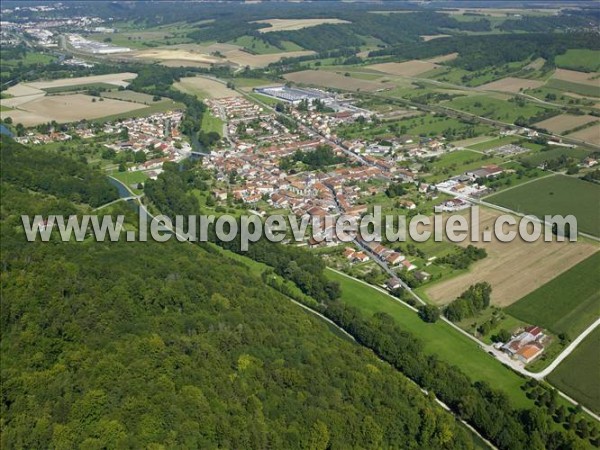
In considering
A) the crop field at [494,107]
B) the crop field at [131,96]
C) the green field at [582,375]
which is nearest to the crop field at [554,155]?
the crop field at [494,107]

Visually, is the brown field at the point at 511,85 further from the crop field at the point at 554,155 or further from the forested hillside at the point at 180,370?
the forested hillside at the point at 180,370

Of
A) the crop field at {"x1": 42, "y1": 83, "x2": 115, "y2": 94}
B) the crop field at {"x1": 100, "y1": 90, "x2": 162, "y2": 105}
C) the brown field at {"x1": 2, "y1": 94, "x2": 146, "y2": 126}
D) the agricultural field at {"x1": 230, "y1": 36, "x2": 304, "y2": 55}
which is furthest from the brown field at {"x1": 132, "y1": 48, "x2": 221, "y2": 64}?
the brown field at {"x1": 2, "y1": 94, "x2": 146, "y2": 126}

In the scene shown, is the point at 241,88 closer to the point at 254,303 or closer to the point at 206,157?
the point at 206,157

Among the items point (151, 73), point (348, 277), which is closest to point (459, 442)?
point (348, 277)

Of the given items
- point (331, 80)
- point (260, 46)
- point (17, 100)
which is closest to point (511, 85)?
point (331, 80)

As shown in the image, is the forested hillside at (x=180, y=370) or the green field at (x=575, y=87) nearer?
the forested hillside at (x=180, y=370)

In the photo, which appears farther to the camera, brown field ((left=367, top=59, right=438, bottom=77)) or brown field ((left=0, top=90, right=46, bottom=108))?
brown field ((left=367, top=59, right=438, bottom=77))

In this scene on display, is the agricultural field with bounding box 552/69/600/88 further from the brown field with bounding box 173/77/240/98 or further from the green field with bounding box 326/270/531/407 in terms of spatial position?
the green field with bounding box 326/270/531/407
